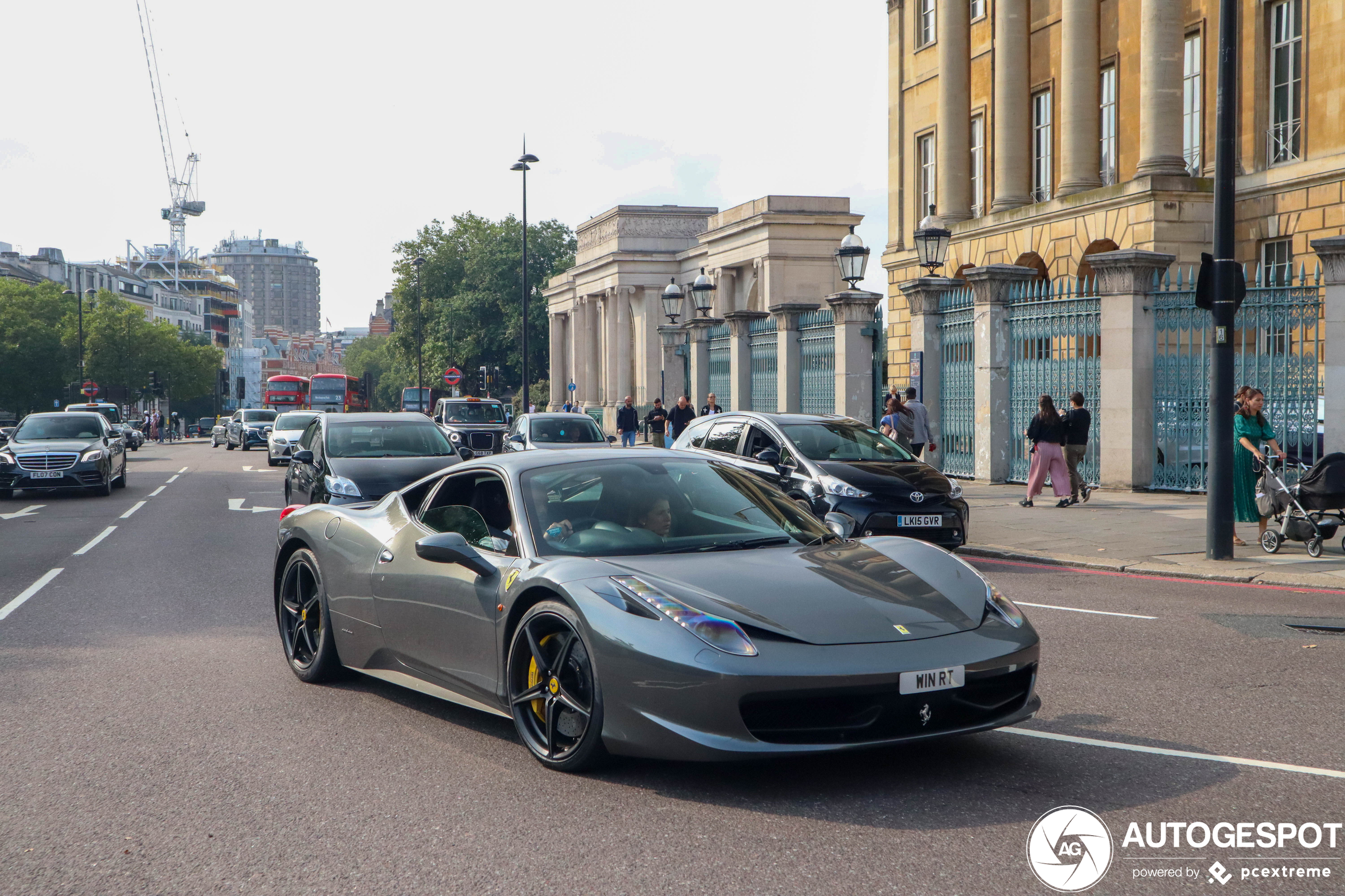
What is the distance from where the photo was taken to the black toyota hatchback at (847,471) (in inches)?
491

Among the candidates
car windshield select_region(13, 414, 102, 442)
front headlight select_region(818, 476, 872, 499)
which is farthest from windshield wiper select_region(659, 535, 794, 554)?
car windshield select_region(13, 414, 102, 442)

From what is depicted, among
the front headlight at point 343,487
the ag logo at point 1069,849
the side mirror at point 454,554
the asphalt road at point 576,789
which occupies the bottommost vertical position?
the asphalt road at point 576,789

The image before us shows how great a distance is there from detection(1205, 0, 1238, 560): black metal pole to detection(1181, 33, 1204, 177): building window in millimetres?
13965

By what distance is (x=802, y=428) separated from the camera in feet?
45.9

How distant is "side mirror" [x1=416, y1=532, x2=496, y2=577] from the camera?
5.43 meters

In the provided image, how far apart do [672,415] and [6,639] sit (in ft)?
68.7

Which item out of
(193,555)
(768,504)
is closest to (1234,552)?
(768,504)

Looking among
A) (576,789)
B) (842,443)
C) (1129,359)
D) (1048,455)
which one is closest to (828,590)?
(576,789)

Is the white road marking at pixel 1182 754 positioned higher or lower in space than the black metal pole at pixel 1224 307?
lower

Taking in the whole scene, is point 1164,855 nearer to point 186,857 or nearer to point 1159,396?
point 186,857

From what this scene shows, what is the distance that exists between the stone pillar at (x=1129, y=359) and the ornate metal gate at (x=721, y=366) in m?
14.7

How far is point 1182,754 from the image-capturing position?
511cm

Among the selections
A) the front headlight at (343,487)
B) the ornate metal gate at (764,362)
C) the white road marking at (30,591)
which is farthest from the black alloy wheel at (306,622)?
the ornate metal gate at (764,362)

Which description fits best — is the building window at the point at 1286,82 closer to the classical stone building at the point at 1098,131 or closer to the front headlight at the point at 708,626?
the classical stone building at the point at 1098,131
